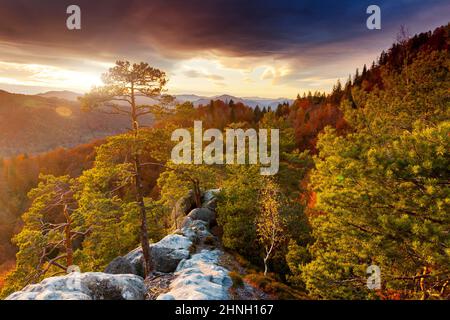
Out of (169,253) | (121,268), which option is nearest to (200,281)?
(169,253)

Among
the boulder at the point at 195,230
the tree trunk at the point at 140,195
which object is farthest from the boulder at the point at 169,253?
the boulder at the point at 195,230

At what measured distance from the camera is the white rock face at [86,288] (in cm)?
980

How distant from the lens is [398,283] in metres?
10.3

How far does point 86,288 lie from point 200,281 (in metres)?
5.83

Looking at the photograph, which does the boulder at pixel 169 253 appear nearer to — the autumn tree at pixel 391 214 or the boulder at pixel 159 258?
the boulder at pixel 159 258

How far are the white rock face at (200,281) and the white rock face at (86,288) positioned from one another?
161 cm

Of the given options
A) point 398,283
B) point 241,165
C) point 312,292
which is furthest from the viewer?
point 241,165

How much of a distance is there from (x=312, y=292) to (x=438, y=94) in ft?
62.1

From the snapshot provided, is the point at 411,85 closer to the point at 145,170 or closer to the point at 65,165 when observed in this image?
the point at 145,170

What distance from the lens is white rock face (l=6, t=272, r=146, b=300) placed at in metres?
9.80

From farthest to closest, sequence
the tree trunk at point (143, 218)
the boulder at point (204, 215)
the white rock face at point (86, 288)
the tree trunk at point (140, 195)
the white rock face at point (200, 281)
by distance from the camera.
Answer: the boulder at point (204, 215), the tree trunk at point (143, 218), the tree trunk at point (140, 195), the white rock face at point (200, 281), the white rock face at point (86, 288)

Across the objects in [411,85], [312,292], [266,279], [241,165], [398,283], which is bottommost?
[266,279]

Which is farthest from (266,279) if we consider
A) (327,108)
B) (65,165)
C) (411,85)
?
Result: (65,165)
